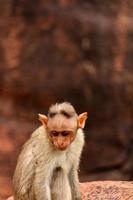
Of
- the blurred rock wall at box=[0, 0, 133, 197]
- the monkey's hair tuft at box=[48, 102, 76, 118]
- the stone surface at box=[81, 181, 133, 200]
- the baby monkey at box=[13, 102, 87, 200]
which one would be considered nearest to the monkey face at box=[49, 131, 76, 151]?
the baby monkey at box=[13, 102, 87, 200]

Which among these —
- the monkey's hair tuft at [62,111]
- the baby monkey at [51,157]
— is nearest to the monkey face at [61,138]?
the baby monkey at [51,157]

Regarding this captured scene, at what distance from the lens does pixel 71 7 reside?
16.4 meters

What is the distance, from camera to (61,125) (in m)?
9.48

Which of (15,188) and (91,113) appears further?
(91,113)

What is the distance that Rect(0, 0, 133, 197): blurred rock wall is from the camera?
16.2 m

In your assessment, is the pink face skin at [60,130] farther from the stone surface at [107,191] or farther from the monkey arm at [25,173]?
the stone surface at [107,191]

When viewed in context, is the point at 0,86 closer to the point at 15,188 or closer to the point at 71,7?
the point at 71,7

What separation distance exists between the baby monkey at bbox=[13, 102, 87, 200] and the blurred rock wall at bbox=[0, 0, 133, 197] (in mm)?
6249

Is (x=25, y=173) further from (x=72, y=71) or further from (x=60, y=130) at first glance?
(x=72, y=71)

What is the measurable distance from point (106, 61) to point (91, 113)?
1.20 meters

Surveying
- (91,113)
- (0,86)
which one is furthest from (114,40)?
(0,86)

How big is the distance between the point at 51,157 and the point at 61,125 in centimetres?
59

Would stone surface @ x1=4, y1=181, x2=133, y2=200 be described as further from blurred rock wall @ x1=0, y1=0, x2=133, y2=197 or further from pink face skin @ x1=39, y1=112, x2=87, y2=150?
blurred rock wall @ x1=0, y1=0, x2=133, y2=197

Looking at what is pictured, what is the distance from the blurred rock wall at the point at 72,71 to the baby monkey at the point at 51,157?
6249 mm
